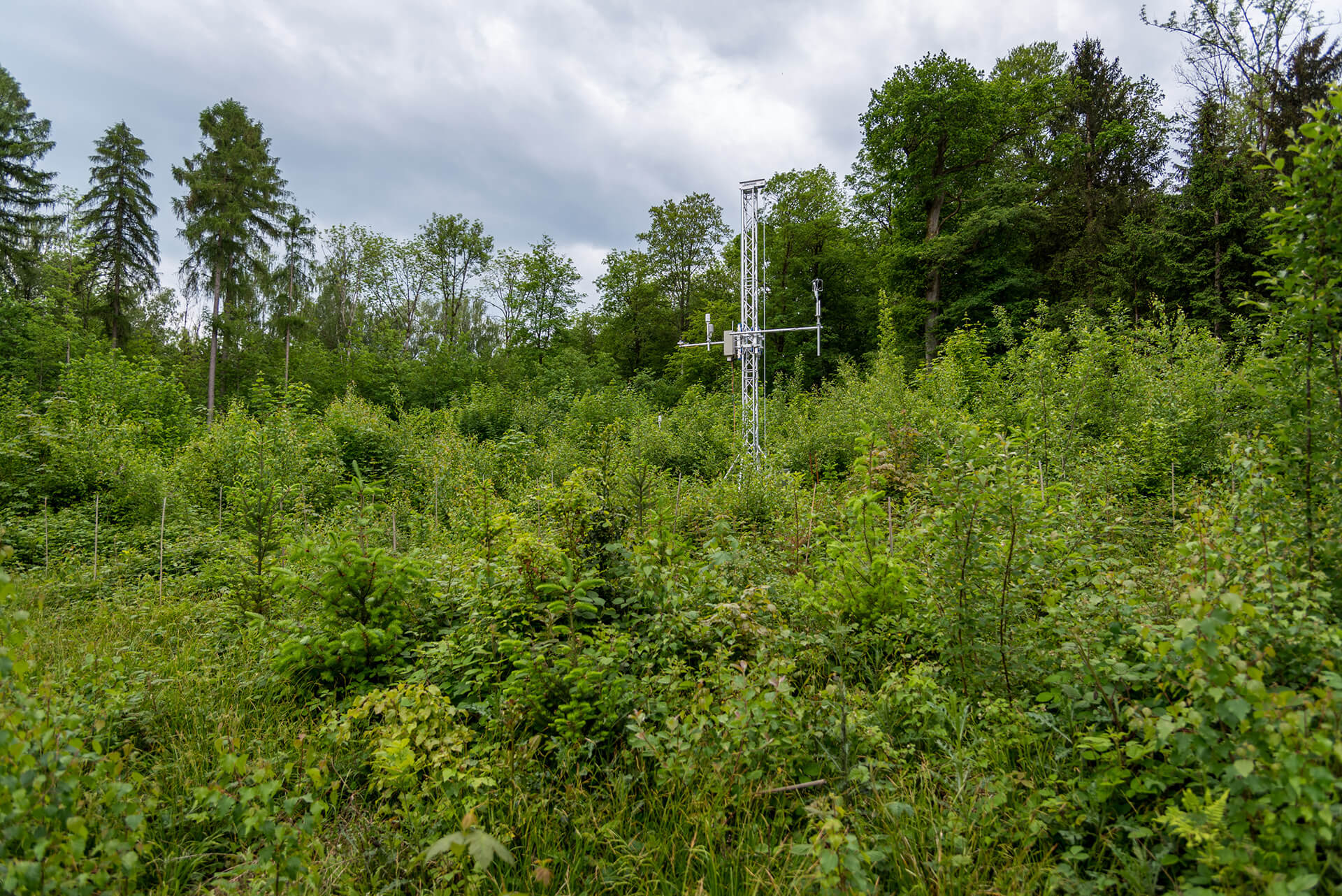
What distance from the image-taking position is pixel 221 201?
851 inches

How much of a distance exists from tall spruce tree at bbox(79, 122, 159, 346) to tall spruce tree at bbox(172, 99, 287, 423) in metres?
2.33

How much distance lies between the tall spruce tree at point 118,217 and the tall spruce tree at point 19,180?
127 cm

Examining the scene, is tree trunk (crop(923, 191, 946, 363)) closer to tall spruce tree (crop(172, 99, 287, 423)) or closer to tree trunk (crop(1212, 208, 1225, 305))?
tree trunk (crop(1212, 208, 1225, 305))

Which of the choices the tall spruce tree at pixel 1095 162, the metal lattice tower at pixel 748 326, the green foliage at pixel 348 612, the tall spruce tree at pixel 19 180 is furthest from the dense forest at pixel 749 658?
the tall spruce tree at pixel 19 180

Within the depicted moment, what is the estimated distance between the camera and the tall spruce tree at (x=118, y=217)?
71.8 feet

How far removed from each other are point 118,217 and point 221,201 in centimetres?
441

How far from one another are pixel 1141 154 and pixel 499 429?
2241 centimetres

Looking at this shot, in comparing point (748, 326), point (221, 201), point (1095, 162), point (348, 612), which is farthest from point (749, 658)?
point (221, 201)

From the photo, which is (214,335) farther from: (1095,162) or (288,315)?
(1095,162)

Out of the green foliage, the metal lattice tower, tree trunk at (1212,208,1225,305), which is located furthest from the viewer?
tree trunk at (1212,208,1225,305)

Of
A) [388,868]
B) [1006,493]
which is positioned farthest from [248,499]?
[1006,493]

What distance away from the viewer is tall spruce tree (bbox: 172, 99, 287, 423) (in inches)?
842

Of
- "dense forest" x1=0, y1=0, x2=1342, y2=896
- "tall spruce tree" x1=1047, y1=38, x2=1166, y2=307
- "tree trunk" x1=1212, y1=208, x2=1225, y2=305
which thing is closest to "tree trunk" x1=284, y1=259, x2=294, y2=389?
"dense forest" x1=0, y1=0, x2=1342, y2=896

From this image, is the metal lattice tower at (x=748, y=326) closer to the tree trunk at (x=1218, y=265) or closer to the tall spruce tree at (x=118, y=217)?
the tree trunk at (x=1218, y=265)
